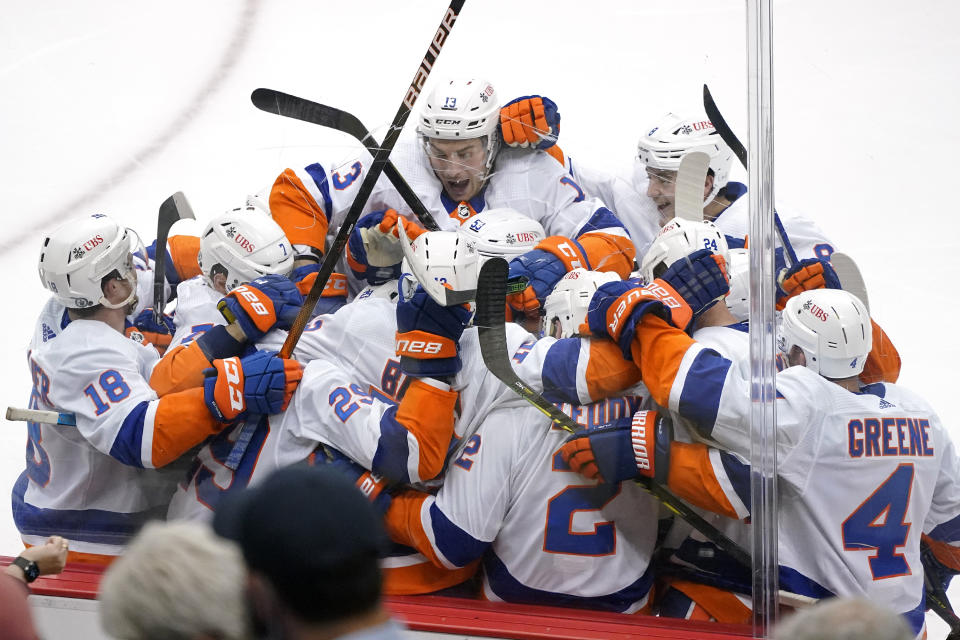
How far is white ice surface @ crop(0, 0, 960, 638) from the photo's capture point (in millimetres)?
2260

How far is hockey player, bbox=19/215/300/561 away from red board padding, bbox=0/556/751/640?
0.57 ft

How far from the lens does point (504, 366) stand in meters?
1.92

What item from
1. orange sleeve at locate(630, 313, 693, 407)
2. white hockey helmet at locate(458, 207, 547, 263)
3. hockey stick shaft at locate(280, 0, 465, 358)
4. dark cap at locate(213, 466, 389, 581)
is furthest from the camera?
white hockey helmet at locate(458, 207, 547, 263)

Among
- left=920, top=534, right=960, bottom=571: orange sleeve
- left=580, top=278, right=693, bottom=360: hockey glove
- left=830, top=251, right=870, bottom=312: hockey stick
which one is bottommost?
left=920, top=534, right=960, bottom=571: orange sleeve

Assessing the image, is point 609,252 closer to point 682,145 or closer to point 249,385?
point 682,145

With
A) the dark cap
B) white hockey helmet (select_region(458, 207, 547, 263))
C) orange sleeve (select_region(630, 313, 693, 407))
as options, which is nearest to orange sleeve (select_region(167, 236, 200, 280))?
white hockey helmet (select_region(458, 207, 547, 263))

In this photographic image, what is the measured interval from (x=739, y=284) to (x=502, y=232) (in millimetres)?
574

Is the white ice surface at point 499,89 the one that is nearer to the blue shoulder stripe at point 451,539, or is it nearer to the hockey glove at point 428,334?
the hockey glove at point 428,334

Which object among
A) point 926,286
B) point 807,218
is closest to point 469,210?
point 807,218

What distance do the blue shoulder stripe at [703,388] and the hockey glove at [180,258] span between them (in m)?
1.35

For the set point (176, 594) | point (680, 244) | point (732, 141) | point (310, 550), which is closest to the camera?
point (310, 550)

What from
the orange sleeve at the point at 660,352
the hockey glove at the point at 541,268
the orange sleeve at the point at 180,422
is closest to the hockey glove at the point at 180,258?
the orange sleeve at the point at 180,422

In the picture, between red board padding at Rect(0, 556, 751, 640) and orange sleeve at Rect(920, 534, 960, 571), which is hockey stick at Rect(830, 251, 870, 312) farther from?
red board padding at Rect(0, 556, 751, 640)

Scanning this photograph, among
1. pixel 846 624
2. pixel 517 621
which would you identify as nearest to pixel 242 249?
pixel 517 621
